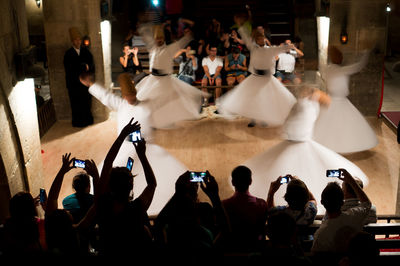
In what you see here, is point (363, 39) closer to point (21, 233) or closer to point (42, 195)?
point (42, 195)

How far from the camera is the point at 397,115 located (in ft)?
31.6

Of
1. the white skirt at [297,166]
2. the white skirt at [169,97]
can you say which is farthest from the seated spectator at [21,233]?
the white skirt at [169,97]

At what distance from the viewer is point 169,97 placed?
8375 millimetres

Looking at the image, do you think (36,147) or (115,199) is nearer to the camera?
(115,199)

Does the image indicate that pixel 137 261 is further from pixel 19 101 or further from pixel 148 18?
pixel 148 18

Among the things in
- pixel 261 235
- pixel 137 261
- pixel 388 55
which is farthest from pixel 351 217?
pixel 388 55

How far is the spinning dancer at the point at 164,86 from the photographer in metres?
7.95

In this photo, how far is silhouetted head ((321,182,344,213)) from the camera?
3547 millimetres

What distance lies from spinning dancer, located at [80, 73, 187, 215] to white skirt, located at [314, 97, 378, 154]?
2.85 meters

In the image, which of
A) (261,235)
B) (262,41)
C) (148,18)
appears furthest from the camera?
(148,18)

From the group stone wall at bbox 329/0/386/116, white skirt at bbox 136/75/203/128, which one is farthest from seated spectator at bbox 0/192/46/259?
stone wall at bbox 329/0/386/116

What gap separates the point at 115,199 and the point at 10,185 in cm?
222

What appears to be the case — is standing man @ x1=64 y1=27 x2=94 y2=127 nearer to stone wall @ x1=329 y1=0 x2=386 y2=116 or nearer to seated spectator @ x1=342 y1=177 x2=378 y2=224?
stone wall @ x1=329 y1=0 x2=386 y2=116

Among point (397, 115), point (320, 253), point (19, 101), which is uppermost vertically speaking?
point (19, 101)
